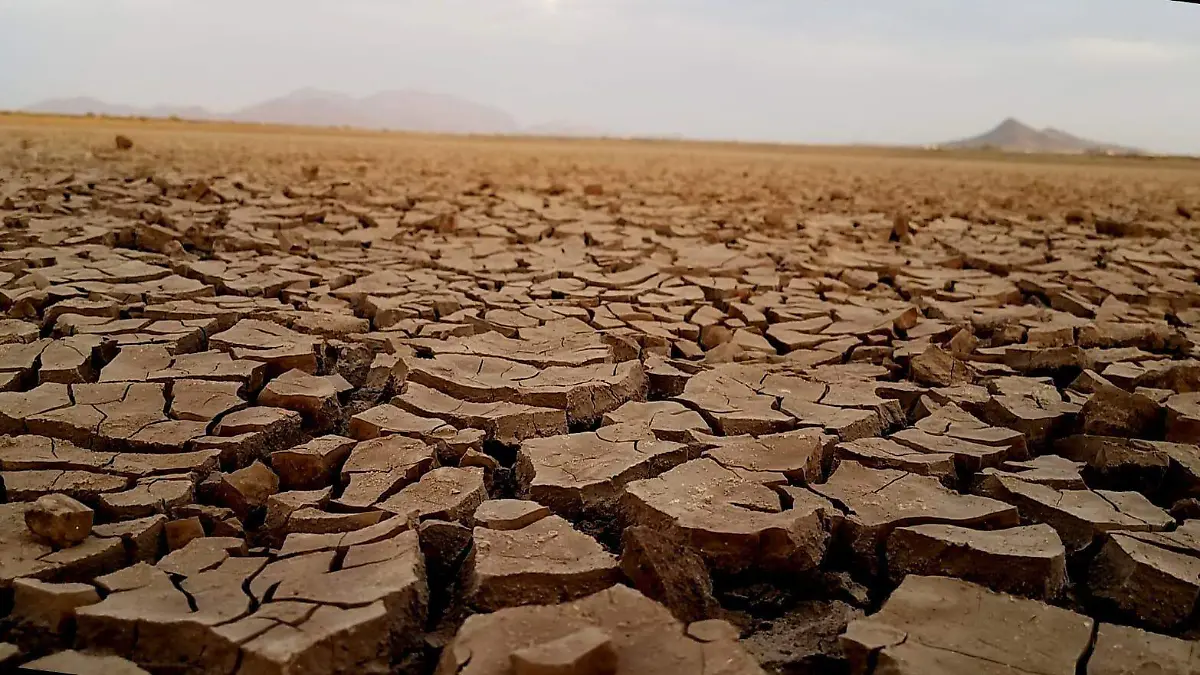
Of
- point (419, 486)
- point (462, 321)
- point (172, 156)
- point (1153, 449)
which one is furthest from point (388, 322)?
point (172, 156)

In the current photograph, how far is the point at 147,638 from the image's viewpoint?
1099 millimetres

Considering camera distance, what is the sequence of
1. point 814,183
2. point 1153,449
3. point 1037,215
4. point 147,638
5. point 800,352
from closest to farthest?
1. point 147,638
2. point 1153,449
3. point 800,352
4. point 1037,215
5. point 814,183

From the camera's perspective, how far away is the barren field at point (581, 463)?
1.14 meters

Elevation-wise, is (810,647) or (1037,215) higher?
(1037,215)

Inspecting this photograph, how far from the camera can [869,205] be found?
20.7ft

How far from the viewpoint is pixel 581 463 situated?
1665mm

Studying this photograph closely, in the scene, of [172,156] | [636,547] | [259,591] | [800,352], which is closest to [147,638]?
[259,591]

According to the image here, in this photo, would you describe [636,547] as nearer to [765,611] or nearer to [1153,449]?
[765,611]

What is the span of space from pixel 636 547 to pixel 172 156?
26.1 feet

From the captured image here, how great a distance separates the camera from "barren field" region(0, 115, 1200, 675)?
1.14 metres

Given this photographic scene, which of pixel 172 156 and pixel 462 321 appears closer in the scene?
pixel 462 321

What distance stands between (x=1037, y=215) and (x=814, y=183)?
288 cm

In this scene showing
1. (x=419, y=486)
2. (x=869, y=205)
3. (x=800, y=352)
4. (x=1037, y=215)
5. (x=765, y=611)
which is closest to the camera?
(x=765, y=611)

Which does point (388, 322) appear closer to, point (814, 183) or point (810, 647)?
point (810, 647)
